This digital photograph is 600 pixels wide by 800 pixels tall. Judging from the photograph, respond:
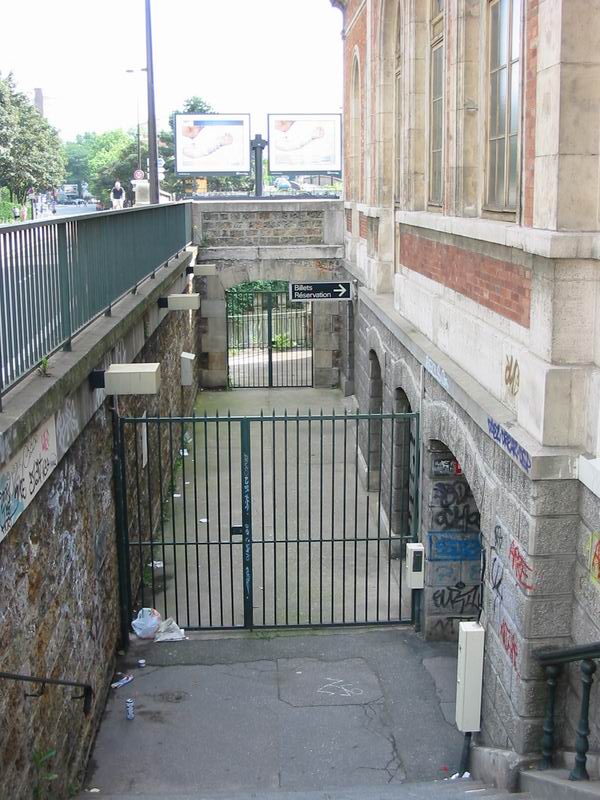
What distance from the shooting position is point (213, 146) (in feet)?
93.1

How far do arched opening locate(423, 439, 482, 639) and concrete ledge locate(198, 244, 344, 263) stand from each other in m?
11.6

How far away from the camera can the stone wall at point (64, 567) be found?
523cm

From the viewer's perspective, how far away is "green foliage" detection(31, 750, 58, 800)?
5.60 metres

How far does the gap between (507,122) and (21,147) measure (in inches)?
2144

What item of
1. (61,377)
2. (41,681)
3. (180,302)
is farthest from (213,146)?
(41,681)

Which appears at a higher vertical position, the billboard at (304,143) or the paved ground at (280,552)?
the billboard at (304,143)

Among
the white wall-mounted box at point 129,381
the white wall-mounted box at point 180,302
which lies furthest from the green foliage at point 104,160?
the white wall-mounted box at point 129,381

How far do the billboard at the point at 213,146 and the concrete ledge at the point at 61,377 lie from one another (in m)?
18.9

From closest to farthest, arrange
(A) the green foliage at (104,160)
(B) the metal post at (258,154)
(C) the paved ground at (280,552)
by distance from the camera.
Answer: (C) the paved ground at (280,552) → (B) the metal post at (258,154) → (A) the green foliage at (104,160)

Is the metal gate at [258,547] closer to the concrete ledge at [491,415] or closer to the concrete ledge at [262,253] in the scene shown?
the concrete ledge at [491,415]

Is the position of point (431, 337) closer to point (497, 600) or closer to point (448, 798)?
point (497, 600)

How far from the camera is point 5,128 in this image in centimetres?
5450

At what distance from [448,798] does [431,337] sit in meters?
4.35

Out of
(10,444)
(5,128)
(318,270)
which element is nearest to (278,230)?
(318,270)
